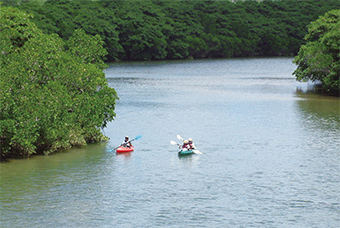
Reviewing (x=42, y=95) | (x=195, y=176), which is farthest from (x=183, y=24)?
(x=195, y=176)

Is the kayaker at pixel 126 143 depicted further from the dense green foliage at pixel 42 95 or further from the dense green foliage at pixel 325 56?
the dense green foliage at pixel 325 56

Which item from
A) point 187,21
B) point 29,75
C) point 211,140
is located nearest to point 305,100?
point 211,140

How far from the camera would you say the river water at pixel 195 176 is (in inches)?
1018

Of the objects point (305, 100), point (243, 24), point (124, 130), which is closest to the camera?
point (124, 130)

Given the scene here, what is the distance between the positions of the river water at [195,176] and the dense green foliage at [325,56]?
406 inches

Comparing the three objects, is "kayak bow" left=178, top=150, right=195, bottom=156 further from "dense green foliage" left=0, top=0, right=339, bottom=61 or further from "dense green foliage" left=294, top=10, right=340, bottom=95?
"dense green foliage" left=0, top=0, right=339, bottom=61

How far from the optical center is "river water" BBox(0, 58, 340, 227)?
25.9 meters

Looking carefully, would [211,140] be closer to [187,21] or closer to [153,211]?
[153,211]

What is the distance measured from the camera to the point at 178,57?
155 meters

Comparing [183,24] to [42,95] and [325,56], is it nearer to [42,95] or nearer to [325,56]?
[325,56]

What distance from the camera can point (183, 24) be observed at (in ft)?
523

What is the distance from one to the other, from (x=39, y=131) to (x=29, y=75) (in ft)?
12.1

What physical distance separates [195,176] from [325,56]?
38636mm

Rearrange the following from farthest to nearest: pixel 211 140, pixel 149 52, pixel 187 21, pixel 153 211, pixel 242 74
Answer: pixel 187 21 → pixel 149 52 → pixel 242 74 → pixel 211 140 → pixel 153 211
